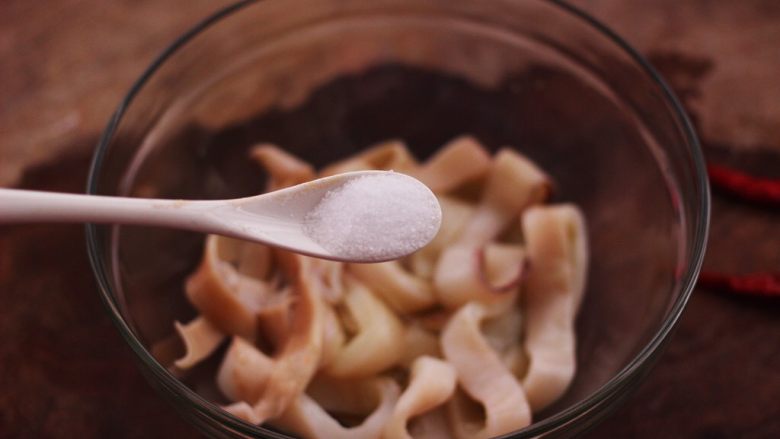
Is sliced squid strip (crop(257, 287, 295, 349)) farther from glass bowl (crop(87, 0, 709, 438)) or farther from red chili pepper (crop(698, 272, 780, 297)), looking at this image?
red chili pepper (crop(698, 272, 780, 297))

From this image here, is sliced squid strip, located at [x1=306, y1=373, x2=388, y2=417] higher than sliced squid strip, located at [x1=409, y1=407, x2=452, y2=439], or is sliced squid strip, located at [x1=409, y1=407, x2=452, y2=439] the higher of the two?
sliced squid strip, located at [x1=306, y1=373, x2=388, y2=417]

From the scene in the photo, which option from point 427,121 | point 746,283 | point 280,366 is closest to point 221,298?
point 280,366

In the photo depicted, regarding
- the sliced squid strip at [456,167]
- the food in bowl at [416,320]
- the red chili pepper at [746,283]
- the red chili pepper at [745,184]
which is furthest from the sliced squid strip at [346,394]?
the red chili pepper at [745,184]

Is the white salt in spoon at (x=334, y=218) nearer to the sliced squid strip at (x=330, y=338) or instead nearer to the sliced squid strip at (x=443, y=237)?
the sliced squid strip at (x=330, y=338)

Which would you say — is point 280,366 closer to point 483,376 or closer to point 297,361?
point 297,361

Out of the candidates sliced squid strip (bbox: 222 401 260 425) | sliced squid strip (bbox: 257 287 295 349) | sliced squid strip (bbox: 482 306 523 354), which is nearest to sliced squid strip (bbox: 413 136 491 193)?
→ sliced squid strip (bbox: 482 306 523 354)

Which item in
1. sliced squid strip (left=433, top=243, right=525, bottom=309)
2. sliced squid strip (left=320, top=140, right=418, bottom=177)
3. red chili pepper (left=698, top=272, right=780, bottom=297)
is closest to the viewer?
sliced squid strip (left=433, top=243, right=525, bottom=309)
